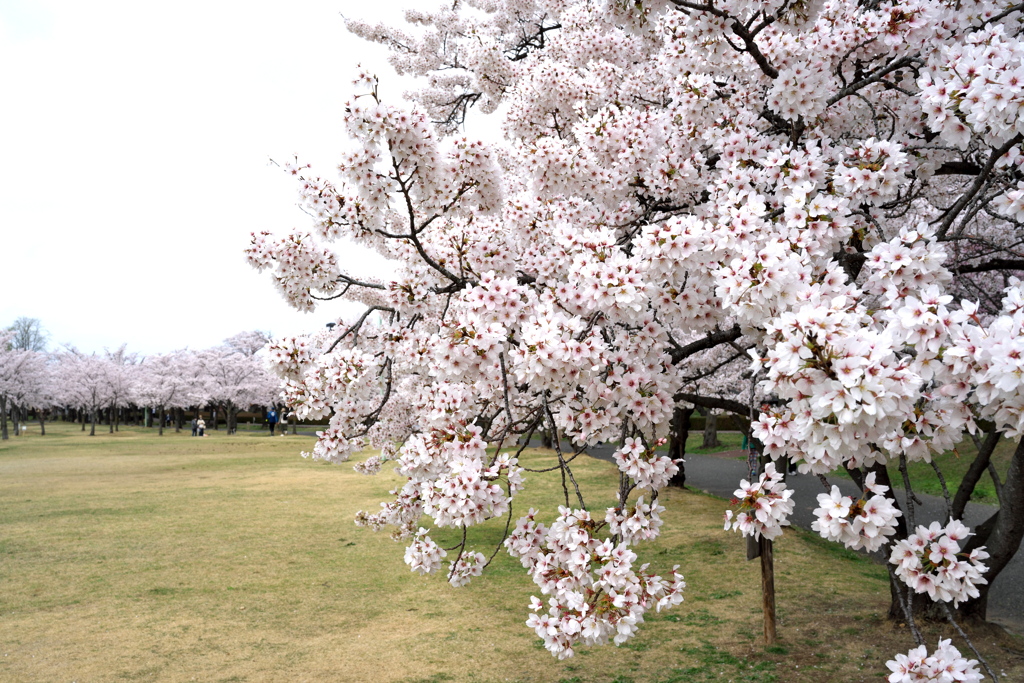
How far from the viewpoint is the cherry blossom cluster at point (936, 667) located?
244cm

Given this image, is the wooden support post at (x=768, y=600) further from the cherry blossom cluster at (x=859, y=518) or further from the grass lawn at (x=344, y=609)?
the cherry blossom cluster at (x=859, y=518)

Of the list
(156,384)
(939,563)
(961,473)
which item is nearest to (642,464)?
(939,563)

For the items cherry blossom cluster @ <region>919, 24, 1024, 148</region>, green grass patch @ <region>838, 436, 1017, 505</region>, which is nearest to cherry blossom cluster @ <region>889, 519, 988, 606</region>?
cherry blossom cluster @ <region>919, 24, 1024, 148</region>

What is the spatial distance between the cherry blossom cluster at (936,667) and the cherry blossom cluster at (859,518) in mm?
485

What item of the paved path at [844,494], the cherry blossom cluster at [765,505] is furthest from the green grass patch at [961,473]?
the cherry blossom cluster at [765,505]

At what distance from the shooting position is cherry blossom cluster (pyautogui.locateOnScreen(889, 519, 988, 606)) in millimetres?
2498

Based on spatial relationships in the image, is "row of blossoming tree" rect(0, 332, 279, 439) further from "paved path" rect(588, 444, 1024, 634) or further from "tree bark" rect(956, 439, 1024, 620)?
"tree bark" rect(956, 439, 1024, 620)

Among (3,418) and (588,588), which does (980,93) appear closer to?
(588,588)

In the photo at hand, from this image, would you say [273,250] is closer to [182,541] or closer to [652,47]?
[652,47]

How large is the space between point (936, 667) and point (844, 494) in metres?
7.12

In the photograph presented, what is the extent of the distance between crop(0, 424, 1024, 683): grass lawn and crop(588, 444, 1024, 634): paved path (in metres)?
1.14

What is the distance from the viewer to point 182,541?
10500mm

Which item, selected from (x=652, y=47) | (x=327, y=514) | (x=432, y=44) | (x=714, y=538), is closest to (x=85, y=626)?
(x=327, y=514)

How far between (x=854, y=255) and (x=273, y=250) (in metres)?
4.55
